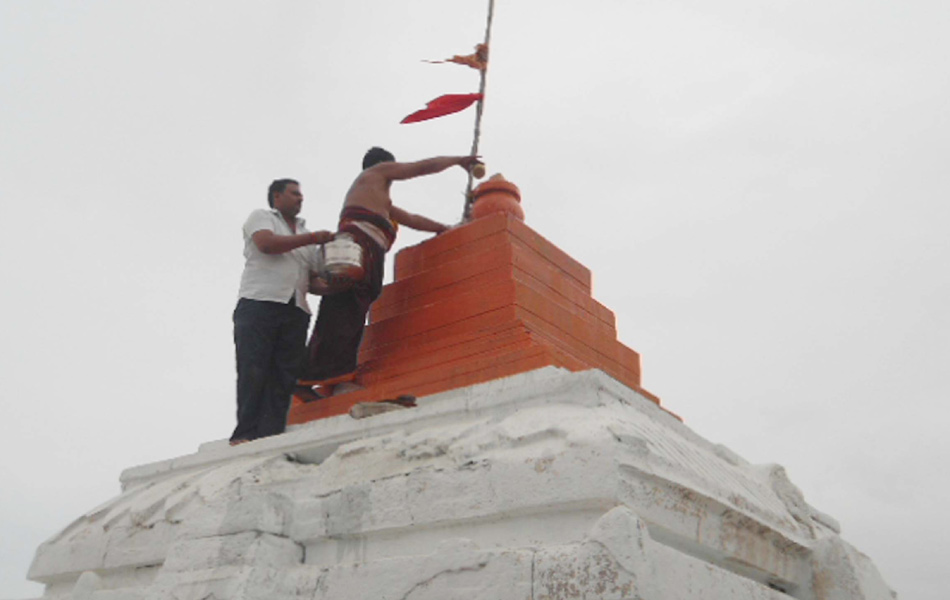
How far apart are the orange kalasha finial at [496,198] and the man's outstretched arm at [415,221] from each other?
36cm

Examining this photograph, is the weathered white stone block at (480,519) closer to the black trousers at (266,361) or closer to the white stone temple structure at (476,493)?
the white stone temple structure at (476,493)

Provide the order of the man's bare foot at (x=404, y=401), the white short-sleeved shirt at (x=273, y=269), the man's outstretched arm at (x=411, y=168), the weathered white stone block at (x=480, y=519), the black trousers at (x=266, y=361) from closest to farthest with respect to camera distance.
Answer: the weathered white stone block at (x=480, y=519)
the man's bare foot at (x=404, y=401)
the black trousers at (x=266, y=361)
the white short-sleeved shirt at (x=273, y=269)
the man's outstretched arm at (x=411, y=168)

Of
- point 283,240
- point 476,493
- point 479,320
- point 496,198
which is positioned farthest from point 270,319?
point 476,493

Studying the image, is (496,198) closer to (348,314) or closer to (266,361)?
(348,314)

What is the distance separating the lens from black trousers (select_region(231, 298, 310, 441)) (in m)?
5.09

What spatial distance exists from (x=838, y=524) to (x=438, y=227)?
3.45 m

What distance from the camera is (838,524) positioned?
219 inches

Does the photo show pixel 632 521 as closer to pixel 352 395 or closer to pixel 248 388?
pixel 352 395

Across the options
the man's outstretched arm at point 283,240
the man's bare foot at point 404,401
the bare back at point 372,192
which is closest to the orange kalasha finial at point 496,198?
the bare back at point 372,192

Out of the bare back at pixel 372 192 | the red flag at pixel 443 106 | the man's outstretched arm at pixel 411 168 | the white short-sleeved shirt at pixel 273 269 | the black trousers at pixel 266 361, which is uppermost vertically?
the red flag at pixel 443 106

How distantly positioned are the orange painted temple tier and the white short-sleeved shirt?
54 cm

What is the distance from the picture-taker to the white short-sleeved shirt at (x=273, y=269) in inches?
211

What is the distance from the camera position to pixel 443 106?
6.69 meters

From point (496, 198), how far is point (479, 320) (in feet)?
3.89
